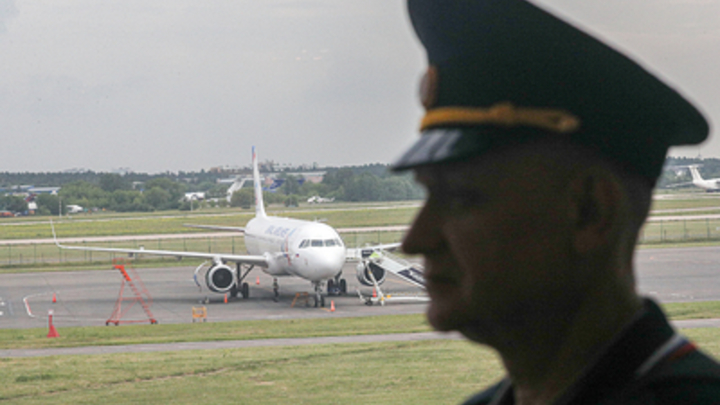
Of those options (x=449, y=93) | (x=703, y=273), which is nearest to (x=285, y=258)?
(x=703, y=273)

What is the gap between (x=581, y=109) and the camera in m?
1.12

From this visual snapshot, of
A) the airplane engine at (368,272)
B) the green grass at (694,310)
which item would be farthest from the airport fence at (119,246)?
the green grass at (694,310)

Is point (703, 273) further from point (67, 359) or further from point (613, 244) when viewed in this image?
point (613, 244)

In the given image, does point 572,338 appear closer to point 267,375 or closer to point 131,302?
point 267,375

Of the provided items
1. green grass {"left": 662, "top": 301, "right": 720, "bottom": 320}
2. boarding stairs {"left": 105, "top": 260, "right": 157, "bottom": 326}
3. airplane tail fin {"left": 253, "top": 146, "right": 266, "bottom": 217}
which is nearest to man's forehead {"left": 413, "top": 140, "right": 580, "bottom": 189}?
green grass {"left": 662, "top": 301, "right": 720, "bottom": 320}

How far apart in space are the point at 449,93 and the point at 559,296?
0.34m

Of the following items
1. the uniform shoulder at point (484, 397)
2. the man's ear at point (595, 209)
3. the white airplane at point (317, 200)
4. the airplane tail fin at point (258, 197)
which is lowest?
the white airplane at point (317, 200)

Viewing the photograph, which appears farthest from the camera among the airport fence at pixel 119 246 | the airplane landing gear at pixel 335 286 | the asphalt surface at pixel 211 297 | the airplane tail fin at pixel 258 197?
the airport fence at pixel 119 246

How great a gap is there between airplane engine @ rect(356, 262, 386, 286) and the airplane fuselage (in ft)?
11.2

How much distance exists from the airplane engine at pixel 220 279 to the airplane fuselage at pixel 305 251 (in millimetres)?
2054

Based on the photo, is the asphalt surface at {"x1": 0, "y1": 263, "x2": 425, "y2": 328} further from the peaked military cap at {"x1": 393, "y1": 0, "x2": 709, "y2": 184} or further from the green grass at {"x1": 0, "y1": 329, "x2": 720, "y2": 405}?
the peaked military cap at {"x1": 393, "y1": 0, "x2": 709, "y2": 184}

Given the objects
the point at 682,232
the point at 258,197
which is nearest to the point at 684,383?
the point at 258,197

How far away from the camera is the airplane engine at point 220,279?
35.3 m

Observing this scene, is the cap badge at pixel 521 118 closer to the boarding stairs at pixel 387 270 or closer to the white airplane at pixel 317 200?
the boarding stairs at pixel 387 270
